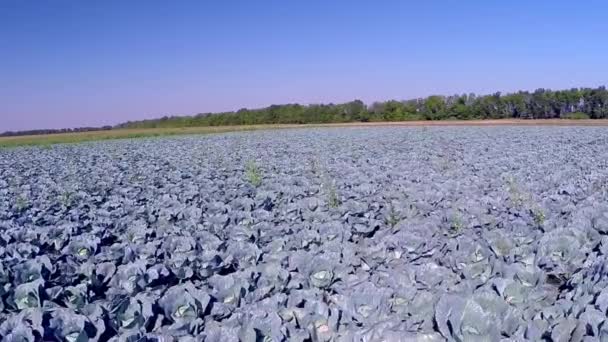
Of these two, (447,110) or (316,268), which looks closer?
(316,268)

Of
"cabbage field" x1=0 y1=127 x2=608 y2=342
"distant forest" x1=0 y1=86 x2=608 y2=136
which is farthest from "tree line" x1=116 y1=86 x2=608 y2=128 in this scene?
"cabbage field" x1=0 y1=127 x2=608 y2=342

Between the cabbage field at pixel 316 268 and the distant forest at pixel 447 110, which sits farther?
the distant forest at pixel 447 110

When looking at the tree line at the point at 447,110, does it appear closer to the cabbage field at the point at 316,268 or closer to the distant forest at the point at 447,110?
the distant forest at the point at 447,110

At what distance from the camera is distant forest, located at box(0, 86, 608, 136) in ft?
206

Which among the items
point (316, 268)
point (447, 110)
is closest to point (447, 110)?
point (447, 110)

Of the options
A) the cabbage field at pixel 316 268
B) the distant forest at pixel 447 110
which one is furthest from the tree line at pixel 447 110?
the cabbage field at pixel 316 268

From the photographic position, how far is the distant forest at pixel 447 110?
62.7 metres

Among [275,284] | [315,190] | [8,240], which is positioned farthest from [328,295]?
[315,190]

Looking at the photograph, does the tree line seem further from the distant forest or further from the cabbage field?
the cabbage field

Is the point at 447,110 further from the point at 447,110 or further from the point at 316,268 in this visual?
the point at 316,268

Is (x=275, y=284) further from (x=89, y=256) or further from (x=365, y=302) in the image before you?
(x=89, y=256)

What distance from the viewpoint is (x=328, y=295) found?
142 inches

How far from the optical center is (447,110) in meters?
69.0

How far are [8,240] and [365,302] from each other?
436cm
